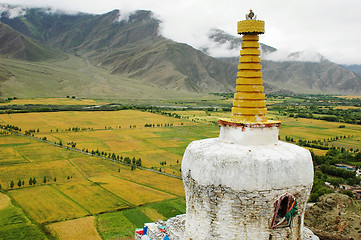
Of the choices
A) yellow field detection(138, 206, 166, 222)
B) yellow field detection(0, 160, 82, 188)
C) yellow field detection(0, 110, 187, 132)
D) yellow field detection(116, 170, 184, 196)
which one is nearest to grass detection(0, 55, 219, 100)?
yellow field detection(0, 110, 187, 132)

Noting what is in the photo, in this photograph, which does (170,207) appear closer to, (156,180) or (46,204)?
(156,180)

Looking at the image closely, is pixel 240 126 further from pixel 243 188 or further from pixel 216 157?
pixel 243 188

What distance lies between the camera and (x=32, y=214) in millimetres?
24594

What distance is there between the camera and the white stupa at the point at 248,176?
26.5ft

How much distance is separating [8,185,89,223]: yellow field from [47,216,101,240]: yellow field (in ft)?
2.88

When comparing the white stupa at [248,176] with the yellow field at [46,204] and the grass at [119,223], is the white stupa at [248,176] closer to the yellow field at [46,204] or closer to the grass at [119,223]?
the grass at [119,223]

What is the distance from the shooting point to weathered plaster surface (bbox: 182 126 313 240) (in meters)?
8.05

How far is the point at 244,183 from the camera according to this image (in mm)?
8023

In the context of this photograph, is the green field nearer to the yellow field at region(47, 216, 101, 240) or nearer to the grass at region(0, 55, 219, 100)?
the yellow field at region(47, 216, 101, 240)

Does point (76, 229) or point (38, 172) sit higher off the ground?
point (38, 172)

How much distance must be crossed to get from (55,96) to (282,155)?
422 feet

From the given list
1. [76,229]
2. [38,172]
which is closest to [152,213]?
[76,229]

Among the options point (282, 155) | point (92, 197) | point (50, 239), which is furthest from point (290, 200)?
point (92, 197)

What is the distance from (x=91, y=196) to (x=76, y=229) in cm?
627
